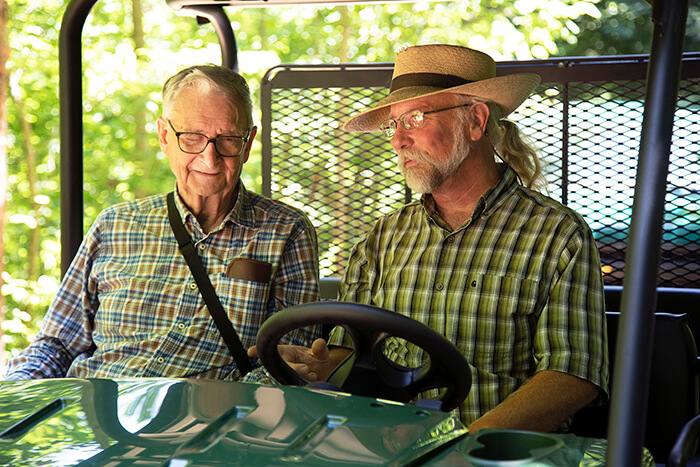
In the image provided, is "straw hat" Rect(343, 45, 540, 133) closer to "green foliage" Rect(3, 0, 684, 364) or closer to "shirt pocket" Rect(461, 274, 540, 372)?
"shirt pocket" Rect(461, 274, 540, 372)

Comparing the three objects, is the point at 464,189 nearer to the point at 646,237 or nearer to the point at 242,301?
the point at 242,301

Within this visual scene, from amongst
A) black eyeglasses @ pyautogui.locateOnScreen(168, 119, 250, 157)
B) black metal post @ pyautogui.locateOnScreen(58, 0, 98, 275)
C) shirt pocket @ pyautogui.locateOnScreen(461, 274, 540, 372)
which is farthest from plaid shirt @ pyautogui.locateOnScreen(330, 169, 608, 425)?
black metal post @ pyautogui.locateOnScreen(58, 0, 98, 275)

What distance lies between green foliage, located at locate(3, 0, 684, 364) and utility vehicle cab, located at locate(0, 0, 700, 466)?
4.39 m

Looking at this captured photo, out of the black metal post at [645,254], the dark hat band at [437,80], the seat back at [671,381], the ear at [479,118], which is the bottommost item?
the seat back at [671,381]

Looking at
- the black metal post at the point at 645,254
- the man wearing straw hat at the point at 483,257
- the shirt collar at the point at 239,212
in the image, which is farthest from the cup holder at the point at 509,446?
the shirt collar at the point at 239,212

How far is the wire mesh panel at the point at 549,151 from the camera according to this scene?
7.68 feet

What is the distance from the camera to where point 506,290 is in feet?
6.40

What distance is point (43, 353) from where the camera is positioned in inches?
85.4

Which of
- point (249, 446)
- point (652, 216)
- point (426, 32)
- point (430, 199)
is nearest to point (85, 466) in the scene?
point (249, 446)

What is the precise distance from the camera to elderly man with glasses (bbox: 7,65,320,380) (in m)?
2.13

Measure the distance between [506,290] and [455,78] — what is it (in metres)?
0.63

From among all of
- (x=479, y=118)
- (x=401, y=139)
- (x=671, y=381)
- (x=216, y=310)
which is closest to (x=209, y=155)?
(x=216, y=310)

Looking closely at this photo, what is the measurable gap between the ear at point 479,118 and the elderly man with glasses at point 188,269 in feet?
1.81

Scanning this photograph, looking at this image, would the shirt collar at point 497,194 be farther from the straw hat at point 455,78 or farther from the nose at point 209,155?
the nose at point 209,155
